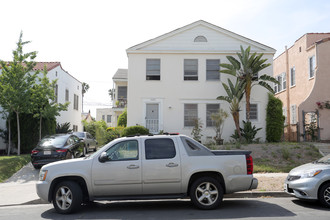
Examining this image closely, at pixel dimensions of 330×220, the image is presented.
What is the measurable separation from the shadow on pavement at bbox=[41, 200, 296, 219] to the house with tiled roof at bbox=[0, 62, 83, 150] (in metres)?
15.2

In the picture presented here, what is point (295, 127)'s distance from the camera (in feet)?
69.8

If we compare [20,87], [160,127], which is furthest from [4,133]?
[160,127]

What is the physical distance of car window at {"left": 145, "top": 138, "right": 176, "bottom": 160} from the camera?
7.42 metres

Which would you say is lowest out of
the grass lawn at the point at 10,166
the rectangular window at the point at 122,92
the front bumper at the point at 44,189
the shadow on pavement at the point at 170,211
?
the shadow on pavement at the point at 170,211

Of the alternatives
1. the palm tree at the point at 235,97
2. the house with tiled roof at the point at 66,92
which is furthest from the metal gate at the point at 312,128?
the house with tiled roof at the point at 66,92

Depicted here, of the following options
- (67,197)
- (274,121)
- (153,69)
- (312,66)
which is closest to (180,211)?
(67,197)

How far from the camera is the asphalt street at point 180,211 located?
6871 millimetres

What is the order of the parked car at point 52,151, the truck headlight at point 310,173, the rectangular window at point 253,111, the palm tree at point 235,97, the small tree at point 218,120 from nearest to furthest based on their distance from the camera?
the truck headlight at point 310,173
the parked car at point 52,151
the palm tree at point 235,97
the small tree at point 218,120
the rectangular window at point 253,111

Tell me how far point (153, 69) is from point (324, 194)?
15.0 m

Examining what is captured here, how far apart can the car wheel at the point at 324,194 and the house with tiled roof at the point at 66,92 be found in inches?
705

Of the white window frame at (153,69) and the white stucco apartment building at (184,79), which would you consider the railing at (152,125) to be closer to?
the white stucco apartment building at (184,79)

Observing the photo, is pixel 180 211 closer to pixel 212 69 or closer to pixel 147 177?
pixel 147 177

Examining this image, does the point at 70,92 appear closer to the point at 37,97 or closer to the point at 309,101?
the point at 37,97

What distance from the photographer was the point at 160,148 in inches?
297
